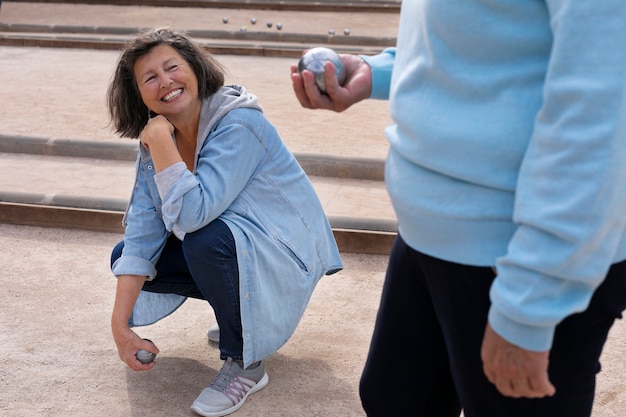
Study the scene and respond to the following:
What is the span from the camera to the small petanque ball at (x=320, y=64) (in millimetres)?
1697

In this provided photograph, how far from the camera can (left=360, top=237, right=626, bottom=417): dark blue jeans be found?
143 cm

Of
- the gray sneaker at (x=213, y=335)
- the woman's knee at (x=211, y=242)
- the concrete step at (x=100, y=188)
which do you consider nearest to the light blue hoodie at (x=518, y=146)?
the woman's knee at (x=211, y=242)

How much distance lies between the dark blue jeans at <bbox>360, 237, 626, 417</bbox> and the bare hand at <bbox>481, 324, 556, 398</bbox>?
0.26 feet

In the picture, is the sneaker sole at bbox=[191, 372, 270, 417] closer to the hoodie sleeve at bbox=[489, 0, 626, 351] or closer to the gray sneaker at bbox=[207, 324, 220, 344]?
the gray sneaker at bbox=[207, 324, 220, 344]

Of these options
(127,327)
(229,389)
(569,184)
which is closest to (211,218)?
(127,327)

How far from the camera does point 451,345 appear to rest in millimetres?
1521

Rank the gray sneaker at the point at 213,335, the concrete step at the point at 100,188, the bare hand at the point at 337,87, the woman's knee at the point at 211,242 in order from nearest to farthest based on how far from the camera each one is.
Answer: the bare hand at the point at 337,87, the woman's knee at the point at 211,242, the gray sneaker at the point at 213,335, the concrete step at the point at 100,188

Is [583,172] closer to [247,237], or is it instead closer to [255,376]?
[247,237]

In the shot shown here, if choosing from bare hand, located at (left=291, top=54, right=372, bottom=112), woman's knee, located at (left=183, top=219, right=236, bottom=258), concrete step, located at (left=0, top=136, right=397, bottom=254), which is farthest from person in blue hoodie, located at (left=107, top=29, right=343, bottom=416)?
concrete step, located at (left=0, top=136, right=397, bottom=254)

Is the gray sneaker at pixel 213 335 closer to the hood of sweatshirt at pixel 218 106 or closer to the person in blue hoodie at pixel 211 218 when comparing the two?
the person in blue hoodie at pixel 211 218

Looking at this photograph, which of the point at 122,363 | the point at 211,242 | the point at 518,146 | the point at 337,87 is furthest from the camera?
the point at 122,363

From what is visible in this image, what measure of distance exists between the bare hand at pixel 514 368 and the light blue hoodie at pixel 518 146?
0.02 meters

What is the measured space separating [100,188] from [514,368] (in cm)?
361

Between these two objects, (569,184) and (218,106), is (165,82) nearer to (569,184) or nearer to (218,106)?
(218,106)
